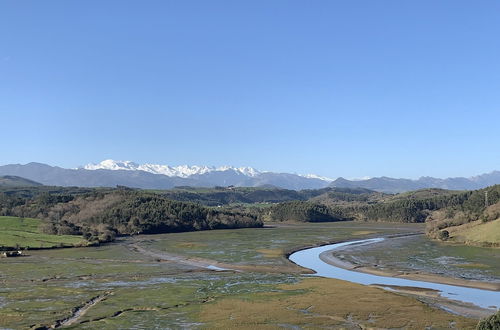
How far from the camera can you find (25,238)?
138 meters

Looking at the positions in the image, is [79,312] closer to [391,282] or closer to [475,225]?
[391,282]

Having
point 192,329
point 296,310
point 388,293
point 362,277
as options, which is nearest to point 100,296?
point 192,329

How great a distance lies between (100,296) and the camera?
66.8m

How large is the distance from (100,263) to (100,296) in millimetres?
38829

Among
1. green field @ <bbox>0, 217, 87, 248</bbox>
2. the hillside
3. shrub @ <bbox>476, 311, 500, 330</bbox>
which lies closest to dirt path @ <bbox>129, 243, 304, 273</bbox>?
green field @ <bbox>0, 217, 87, 248</bbox>

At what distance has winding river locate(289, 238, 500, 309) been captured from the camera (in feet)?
212

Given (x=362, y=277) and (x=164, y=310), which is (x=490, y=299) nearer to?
(x=362, y=277)

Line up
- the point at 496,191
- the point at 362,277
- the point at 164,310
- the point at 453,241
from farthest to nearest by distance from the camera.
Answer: the point at 496,191, the point at 453,241, the point at 362,277, the point at 164,310

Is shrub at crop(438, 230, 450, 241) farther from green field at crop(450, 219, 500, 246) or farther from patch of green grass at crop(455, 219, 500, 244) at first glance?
patch of green grass at crop(455, 219, 500, 244)

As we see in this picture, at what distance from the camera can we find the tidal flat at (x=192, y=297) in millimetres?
52750

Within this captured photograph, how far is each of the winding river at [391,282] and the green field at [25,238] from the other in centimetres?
6468

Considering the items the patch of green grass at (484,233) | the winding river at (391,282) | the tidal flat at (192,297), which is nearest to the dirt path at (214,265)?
the tidal flat at (192,297)

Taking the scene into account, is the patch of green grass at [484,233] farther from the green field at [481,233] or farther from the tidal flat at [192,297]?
the tidal flat at [192,297]

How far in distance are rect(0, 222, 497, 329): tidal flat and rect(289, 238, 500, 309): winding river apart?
5644mm
